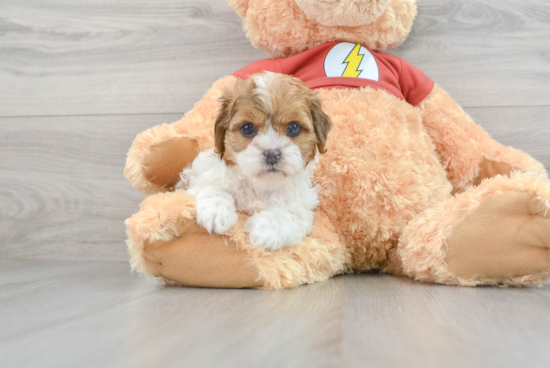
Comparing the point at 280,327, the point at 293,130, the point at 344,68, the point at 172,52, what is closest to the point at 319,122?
the point at 293,130

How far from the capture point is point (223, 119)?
1.07 meters

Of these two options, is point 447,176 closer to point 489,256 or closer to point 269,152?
point 489,256

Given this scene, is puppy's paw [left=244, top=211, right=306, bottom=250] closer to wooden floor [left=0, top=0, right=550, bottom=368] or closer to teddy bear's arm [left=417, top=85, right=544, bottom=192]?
wooden floor [left=0, top=0, right=550, bottom=368]

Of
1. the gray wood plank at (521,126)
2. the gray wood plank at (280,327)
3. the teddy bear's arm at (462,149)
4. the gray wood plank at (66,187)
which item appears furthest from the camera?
the gray wood plank at (66,187)

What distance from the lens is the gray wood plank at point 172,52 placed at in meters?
1.59

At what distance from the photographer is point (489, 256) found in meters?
0.99

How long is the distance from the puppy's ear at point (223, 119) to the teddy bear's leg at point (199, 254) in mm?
162

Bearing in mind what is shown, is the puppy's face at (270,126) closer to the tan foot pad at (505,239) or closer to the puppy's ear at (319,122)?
the puppy's ear at (319,122)

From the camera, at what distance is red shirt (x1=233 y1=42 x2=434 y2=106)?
4.29 feet

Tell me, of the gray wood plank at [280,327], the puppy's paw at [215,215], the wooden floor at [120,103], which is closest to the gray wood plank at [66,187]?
the wooden floor at [120,103]

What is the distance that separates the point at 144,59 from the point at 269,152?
1.02 meters

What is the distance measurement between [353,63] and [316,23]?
172mm

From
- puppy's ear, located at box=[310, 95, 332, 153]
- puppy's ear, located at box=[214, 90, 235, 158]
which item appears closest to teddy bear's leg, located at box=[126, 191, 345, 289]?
puppy's ear, located at box=[214, 90, 235, 158]

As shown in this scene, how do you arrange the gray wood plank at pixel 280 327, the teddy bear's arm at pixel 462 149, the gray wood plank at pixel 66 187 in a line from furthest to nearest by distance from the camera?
the gray wood plank at pixel 66 187
the teddy bear's arm at pixel 462 149
the gray wood plank at pixel 280 327
